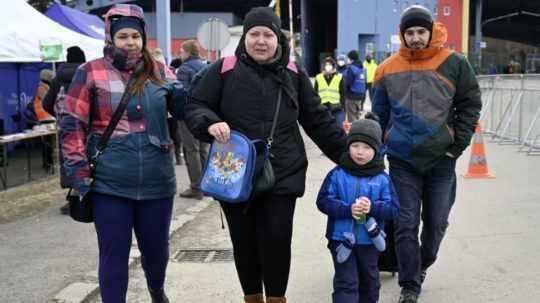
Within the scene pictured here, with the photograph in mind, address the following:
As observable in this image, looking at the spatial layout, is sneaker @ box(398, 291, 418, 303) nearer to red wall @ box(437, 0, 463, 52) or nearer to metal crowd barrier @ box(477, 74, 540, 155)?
metal crowd barrier @ box(477, 74, 540, 155)

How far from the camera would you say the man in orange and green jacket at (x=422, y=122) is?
4.50 m

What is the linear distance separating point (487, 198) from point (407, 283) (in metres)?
4.58

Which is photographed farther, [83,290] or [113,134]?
[83,290]

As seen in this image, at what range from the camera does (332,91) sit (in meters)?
13.6

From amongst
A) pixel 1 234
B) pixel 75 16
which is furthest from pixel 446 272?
pixel 75 16

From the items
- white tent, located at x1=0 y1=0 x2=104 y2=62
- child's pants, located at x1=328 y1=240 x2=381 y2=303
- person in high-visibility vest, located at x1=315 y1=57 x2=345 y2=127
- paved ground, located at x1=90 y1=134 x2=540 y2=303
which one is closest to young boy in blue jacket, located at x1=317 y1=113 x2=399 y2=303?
child's pants, located at x1=328 y1=240 x2=381 y2=303

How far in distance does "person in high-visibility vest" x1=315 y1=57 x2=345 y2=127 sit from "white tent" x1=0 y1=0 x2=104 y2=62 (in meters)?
4.75

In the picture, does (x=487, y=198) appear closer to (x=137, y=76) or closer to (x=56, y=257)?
(x=56, y=257)

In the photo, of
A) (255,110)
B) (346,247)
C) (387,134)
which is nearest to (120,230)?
(255,110)

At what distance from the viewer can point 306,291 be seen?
5188mm

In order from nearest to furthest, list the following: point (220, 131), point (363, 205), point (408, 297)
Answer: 1. point (220, 131)
2. point (363, 205)
3. point (408, 297)

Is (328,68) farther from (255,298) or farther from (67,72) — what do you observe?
(255,298)

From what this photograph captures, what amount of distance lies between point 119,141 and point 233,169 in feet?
2.20

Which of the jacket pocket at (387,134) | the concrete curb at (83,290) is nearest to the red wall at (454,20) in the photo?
the concrete curb at (83,290)
